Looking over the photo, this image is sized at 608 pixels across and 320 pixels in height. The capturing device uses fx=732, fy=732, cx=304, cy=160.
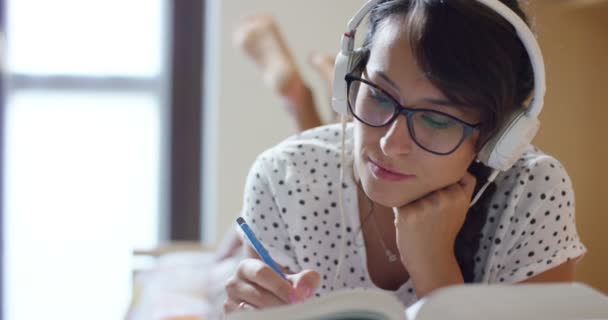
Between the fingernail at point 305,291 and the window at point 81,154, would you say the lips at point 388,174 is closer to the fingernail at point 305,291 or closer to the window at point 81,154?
the fingernail at point 305,291

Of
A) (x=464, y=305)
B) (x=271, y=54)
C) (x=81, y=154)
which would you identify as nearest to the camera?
(x=464, y=305)

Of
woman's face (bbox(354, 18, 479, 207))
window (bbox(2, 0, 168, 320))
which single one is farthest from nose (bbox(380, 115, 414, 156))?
window (bbox(2, 0, 168, 320))

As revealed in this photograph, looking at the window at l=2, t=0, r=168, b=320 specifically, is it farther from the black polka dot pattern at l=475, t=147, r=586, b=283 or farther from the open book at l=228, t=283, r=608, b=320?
the open book at l=228, t=283, r=608, b=320

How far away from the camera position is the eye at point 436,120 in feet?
2.26

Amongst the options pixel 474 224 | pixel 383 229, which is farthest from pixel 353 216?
pixel 474 224

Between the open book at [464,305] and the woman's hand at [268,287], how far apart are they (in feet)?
→ 0.21

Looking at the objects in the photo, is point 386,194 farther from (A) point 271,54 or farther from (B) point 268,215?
(A) point 271,54

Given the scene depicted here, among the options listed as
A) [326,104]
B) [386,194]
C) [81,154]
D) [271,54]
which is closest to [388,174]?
[386,194]

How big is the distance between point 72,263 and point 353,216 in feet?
4.31

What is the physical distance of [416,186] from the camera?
0.74 m

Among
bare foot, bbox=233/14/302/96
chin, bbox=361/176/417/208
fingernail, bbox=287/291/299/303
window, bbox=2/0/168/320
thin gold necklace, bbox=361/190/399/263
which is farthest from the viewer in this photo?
window, bbox=2/0/168/320

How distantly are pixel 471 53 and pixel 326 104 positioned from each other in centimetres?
117

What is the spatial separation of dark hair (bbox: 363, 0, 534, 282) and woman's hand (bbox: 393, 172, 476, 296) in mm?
79

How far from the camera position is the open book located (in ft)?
1.65
